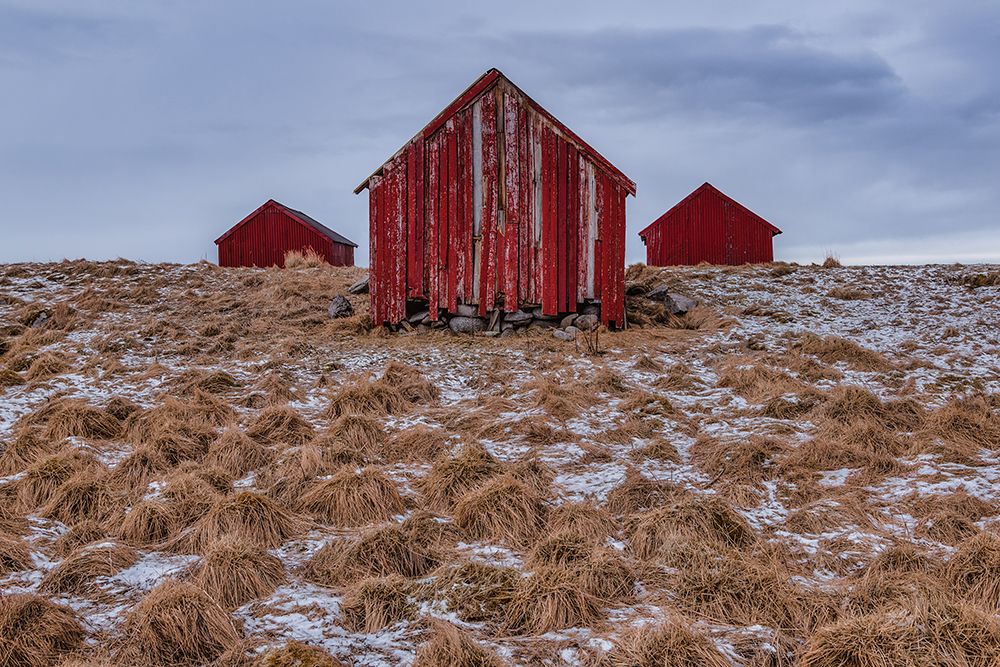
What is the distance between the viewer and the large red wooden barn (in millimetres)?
13141

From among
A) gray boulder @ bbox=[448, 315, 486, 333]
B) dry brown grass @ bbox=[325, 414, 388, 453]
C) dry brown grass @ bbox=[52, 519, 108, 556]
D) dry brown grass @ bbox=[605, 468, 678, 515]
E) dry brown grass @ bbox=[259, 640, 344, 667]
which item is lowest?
dry brown grass @ bbox=[259, 640, 344, 667]

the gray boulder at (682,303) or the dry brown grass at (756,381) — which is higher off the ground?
the gray boulder at (682,303)

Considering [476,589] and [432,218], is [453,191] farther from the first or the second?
[476,589]

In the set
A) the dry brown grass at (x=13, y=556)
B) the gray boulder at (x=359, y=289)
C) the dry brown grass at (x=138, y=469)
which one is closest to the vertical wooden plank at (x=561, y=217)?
the gray boulder at (x=359, y=289)

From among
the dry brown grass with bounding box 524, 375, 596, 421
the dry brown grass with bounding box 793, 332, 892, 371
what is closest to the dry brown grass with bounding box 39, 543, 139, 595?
the dry brown grass with bounding box 524, 375, 596, 421

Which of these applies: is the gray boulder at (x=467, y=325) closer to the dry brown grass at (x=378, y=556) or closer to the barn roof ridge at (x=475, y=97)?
the barn roof ridge at (x=475, y=97)

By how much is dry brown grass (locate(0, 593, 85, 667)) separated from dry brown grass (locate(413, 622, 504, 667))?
2.10m

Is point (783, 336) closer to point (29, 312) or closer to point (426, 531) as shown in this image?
point (426, 531)

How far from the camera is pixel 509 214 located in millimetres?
13125

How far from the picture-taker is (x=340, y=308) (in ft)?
48.0

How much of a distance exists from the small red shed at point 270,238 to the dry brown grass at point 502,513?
2707cm

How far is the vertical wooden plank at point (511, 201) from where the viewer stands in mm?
13133

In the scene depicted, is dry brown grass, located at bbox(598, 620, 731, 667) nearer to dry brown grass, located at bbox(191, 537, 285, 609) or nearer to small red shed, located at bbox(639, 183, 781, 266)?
dry brown grass, located at bbox(191, 537, 285, 609)

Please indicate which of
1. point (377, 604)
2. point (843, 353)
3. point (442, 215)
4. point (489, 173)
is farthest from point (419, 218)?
point (377, 604)
